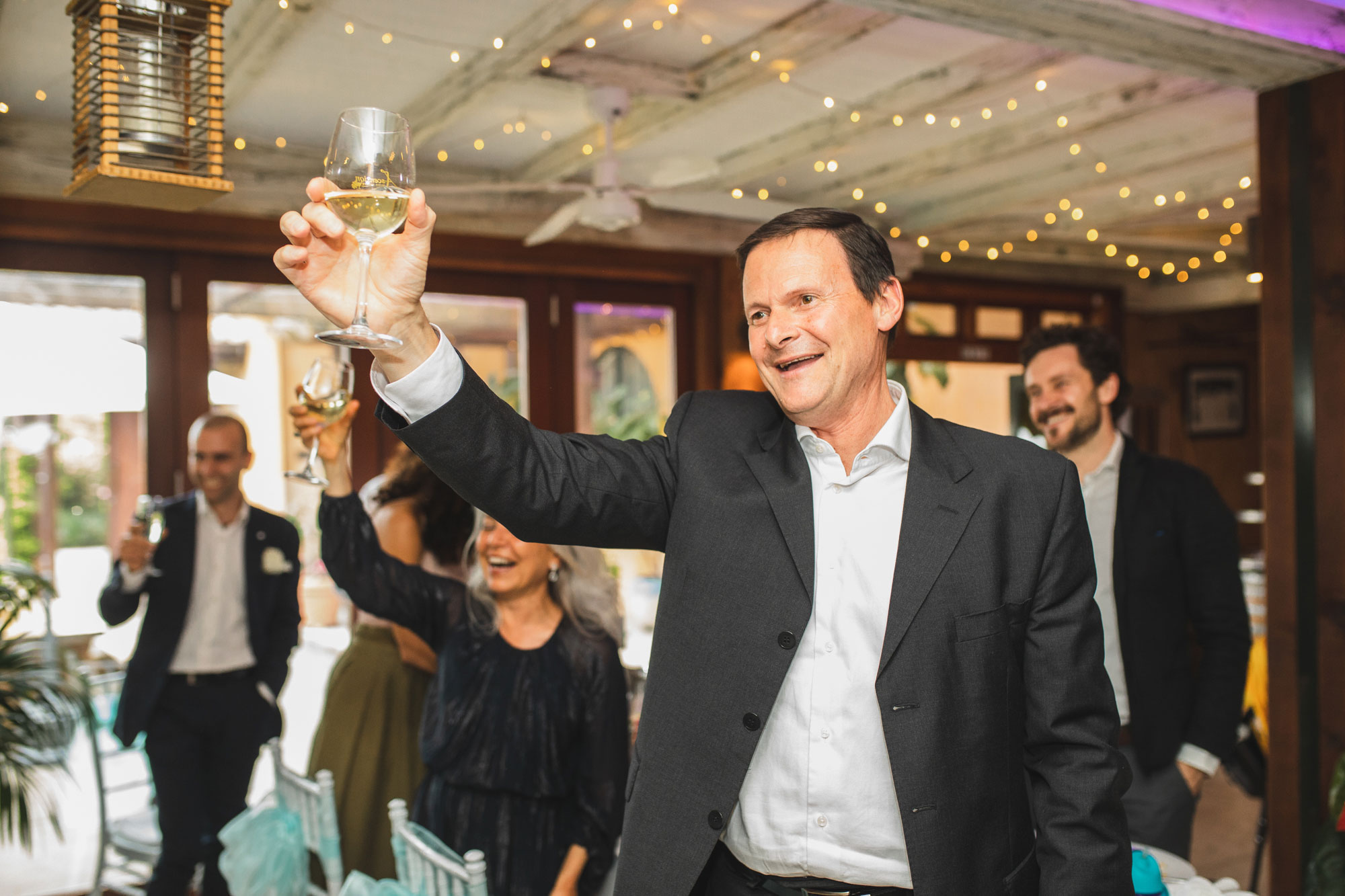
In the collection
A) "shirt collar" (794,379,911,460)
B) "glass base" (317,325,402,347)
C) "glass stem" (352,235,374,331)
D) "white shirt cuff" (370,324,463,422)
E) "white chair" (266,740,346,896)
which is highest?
"glass stem" (352,235,374,331)

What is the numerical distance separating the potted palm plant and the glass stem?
2.38 metres

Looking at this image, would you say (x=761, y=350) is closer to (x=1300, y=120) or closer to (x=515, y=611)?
(x=515, y=611)

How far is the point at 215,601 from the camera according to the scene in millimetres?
3496

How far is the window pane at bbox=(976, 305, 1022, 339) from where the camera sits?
691 cm

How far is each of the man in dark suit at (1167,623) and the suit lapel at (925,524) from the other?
131 cm

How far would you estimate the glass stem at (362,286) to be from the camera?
3.67 feet

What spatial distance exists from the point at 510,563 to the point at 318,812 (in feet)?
2.24

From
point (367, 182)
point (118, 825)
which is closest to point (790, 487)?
point (367, 182)

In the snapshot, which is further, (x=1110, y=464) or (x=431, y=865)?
(x=1110, y=464)

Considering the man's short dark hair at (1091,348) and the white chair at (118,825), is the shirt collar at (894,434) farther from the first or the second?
the white chair at (118,825)

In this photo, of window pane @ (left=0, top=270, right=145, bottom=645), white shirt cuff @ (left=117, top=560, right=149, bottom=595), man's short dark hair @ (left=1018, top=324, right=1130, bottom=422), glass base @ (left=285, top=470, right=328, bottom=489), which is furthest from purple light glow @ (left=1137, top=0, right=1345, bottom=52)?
window pane @ (left=0, top=270, right=145, bottom=645)

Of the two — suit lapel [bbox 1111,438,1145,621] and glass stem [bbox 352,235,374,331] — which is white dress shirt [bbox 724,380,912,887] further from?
suit lapel [bbox 1111,438,1145,621]

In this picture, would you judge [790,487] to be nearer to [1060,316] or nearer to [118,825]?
[118,825]

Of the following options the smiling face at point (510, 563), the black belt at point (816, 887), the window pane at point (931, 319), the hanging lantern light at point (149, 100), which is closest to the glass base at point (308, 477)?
the smiling face at point (510, 563)
